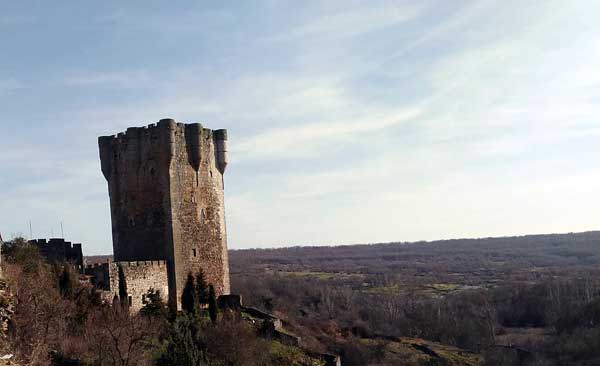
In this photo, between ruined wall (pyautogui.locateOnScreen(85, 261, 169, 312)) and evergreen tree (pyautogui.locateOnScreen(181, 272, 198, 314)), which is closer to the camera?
ruined wall (pyautogui.locateOnScreen(85, 261, 169, 312))

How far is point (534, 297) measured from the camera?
73562 millimetres

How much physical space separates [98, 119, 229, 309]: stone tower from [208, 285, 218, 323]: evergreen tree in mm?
712

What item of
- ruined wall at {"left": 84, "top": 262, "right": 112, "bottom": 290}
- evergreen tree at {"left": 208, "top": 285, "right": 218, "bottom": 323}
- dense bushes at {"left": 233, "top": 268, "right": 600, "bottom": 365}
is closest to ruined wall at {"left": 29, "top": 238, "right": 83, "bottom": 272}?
ruined wall at {"left": 84, "top": 262, "right": 112, "bottom": 290}

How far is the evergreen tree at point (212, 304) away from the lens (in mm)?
26950

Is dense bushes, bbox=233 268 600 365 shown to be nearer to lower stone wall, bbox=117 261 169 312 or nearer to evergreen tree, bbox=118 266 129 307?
lower stone wall, bbox=117 261 169 312

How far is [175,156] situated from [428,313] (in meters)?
40.5

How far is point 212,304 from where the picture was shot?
2769cm

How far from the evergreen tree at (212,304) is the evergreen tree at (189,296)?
0.50 metres

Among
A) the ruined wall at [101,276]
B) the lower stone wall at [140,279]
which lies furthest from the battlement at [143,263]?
the ruined wall at [101,276]

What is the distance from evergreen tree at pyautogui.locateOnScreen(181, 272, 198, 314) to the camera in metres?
27.7

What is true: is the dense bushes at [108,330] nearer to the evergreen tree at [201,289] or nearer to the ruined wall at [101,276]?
the evergreen tree at [201,289]

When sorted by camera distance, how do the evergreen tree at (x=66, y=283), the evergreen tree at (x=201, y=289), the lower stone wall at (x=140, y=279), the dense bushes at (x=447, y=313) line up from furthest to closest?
the dense bushes at (x=447, y=313)
the evergreen tree at (x=201, y=289)
the lower stone wall at (x=140, y=279)
the evergreen tree at (x=66, y=283)

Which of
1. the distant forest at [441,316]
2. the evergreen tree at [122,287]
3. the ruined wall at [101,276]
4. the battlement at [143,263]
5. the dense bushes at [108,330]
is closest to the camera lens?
the dense bushes at [108,330]

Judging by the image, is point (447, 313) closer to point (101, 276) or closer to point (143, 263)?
point (143, 263)
